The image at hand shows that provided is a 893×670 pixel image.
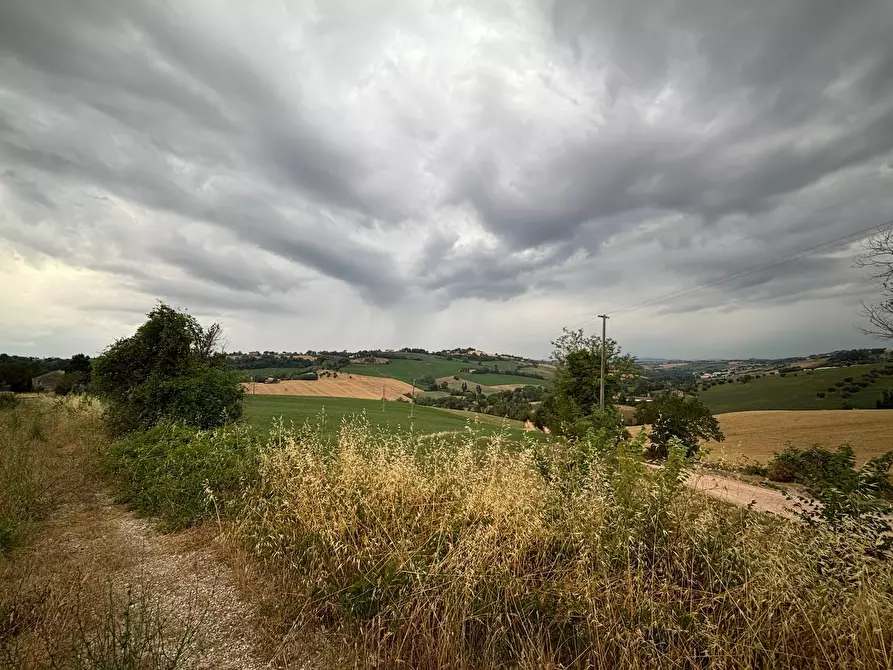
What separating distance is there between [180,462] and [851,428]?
50234 millimetres

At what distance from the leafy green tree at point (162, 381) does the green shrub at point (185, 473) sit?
4.51 metres

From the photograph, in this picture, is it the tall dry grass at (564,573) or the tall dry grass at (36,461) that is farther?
the tall dry grass at (36,461)

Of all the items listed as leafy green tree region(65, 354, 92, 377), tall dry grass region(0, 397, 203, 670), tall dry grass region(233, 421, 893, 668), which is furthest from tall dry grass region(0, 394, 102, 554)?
leafy green tree region(65, 354, 92, 377)

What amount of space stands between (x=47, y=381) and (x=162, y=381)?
60.0 metres

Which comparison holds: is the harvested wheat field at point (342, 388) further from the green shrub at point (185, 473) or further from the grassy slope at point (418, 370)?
the green shrub at point (185, 473)

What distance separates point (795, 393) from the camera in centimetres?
5997

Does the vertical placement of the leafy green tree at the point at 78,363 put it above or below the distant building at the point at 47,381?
above

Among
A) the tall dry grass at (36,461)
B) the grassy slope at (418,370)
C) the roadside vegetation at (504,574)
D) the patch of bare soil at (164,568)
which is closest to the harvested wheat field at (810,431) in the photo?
the roadside vegetation at (504,574)

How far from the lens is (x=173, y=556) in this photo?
6324mm

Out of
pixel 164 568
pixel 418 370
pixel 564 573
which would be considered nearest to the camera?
pixel 564 573

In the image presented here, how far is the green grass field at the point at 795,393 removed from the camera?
53.6 meters

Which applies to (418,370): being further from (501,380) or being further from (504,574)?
(504,574)

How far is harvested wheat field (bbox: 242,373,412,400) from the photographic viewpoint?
51.7 metres

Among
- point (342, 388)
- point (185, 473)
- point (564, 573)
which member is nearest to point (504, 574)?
point (564, 573)
